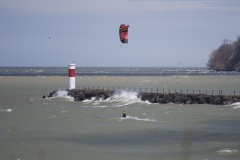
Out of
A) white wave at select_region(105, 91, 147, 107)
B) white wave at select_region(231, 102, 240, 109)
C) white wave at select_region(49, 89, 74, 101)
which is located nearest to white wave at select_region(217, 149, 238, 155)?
white wave at select_region(231, 102, 240, 109)

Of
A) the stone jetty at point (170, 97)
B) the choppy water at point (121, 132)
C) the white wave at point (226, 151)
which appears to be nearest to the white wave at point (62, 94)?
the stone jetty at point (170, 97)

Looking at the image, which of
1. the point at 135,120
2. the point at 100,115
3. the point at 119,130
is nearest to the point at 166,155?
the point at 119,130

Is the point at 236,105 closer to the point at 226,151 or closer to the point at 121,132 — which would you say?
the point at 121,132

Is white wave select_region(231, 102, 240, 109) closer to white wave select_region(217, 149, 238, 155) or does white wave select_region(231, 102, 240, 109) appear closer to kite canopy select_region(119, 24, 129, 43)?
kite canopy select_region(119, 24, 129, 43)

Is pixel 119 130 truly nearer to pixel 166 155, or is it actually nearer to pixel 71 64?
pixel 166 155

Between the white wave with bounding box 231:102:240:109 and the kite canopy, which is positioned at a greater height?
the kite canopy

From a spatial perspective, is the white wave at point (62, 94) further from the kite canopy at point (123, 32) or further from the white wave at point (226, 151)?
the white wave at point (226, 151)

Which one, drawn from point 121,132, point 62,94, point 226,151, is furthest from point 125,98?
point 226,151

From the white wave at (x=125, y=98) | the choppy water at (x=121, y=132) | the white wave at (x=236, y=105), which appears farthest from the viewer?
the white wave at (x=125, y=98)
